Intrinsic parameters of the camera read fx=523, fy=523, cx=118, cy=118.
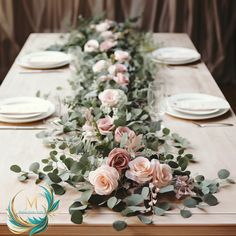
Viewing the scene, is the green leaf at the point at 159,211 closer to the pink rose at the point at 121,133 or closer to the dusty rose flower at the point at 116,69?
the pink rose at the point at 121,133

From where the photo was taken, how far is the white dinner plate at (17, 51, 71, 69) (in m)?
2.63

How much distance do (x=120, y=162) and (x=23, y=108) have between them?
31.0 inches

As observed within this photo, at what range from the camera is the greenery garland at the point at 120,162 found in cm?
127

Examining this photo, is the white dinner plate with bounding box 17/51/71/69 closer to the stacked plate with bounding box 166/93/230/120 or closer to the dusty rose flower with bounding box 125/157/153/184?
the stacked plate with bounding box 166/93/230/120

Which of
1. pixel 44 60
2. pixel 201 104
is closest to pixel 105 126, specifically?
pixel 201 104

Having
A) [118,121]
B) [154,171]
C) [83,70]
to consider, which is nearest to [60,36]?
[83,70]

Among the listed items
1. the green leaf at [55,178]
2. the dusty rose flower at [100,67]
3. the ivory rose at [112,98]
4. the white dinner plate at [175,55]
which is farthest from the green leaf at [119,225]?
the white dinner plate at [175,55]

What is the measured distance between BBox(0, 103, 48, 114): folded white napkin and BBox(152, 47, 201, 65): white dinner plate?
2.95 feet

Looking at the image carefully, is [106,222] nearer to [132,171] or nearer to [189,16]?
[132,171]

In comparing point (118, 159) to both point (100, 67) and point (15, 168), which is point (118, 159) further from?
point (100, 67)

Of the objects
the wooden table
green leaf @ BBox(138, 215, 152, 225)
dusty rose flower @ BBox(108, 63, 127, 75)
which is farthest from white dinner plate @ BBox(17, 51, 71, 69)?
green leaf @ BBox(138, 215, 152, 225)

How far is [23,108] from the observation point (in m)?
2.00

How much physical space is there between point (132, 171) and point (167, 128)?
1.72 feet

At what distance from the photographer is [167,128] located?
70.8 inches
